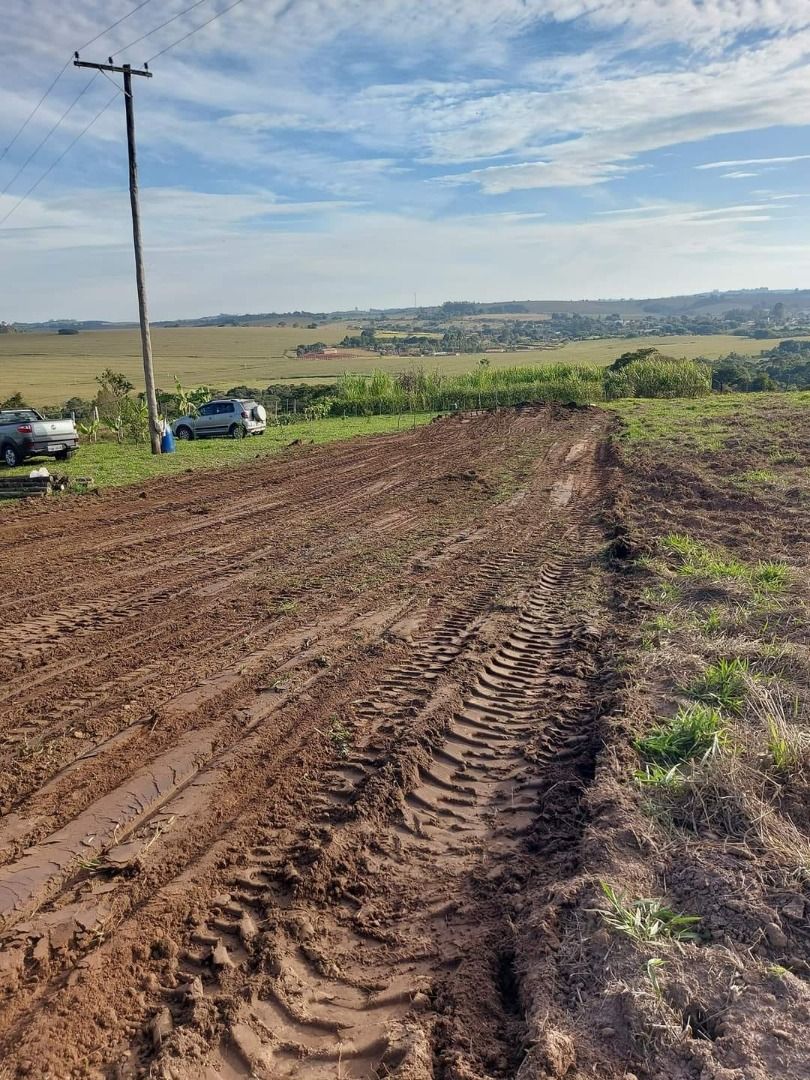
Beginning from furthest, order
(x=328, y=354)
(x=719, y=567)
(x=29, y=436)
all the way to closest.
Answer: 1. (x=328, y=354)
2. (x=29, y=436)
3. (x=719, y=567)

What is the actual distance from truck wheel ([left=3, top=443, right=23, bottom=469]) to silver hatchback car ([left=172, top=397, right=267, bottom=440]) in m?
8.03

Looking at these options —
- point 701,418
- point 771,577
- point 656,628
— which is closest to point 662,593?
point 656,628

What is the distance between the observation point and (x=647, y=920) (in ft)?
10.2

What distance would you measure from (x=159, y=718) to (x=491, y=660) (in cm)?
266

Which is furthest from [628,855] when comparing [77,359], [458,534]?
[77,359]

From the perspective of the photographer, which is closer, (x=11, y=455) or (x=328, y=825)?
(x=328, y=825)

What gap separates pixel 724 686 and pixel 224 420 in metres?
22.4

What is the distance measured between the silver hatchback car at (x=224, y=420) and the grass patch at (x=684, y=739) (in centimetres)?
2234

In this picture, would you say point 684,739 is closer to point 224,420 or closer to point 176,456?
point 176,456

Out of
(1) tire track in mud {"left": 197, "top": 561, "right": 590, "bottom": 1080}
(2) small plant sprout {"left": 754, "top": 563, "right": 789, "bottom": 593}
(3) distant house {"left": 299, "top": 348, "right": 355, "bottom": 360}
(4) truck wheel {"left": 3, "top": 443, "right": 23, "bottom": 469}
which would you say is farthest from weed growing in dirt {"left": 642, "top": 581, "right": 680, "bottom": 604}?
(3) distant house {"left": 299, "top": 348, "right": 355, "bottom": 360}

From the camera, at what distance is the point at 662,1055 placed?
101 inches

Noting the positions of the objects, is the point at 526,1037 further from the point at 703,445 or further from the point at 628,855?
the point at 703,445

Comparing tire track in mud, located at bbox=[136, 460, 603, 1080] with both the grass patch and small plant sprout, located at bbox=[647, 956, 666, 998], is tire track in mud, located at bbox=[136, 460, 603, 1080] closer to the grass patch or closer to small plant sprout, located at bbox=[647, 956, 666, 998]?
the grass patch

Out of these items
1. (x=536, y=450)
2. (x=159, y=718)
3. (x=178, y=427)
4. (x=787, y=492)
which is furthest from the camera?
(x=178, y=427)
